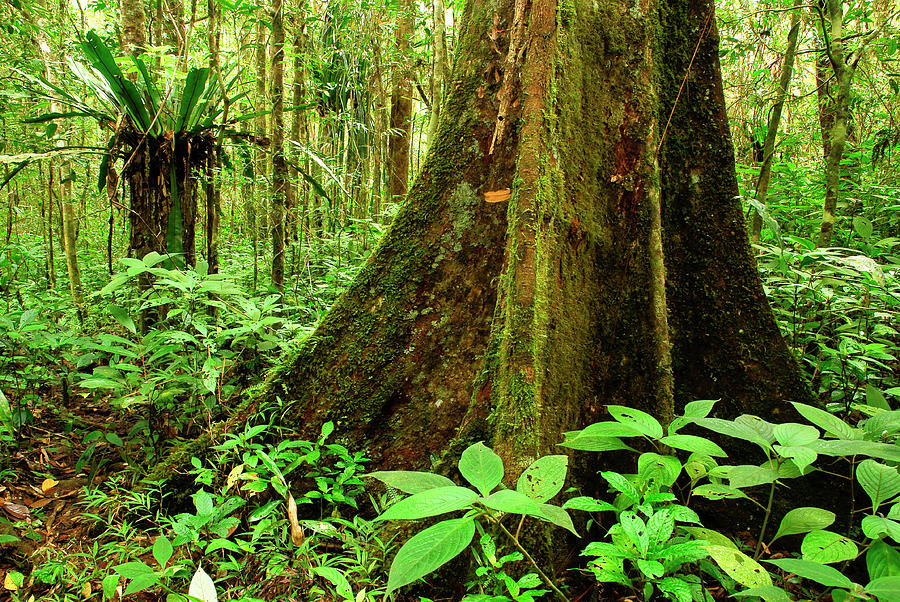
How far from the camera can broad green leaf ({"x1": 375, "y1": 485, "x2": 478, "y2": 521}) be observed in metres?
0.90

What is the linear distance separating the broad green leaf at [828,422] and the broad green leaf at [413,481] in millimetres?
960

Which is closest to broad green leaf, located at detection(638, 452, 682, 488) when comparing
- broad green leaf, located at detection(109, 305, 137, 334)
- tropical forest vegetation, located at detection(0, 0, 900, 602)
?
tropical forest vegetation, located at detection(0, 0, 900, 602)

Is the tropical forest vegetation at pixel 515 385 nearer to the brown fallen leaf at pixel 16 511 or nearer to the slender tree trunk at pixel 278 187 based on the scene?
the brown fallen leaf at pixel 16 511

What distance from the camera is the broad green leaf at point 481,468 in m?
1.00

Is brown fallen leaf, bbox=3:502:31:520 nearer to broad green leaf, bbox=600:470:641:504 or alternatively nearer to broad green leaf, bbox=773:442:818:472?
broad green leaf, bbox=600:470:641:504

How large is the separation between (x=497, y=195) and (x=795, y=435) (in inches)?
53.2

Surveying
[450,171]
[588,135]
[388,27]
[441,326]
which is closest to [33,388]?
[441,326]

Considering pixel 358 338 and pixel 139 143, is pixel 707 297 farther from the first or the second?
pixel 139 143

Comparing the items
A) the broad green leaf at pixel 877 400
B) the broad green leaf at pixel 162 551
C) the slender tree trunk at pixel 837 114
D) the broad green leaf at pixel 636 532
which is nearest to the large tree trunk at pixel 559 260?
the broad green leaf at pixel 877 400

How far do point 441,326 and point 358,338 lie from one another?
39 centimetres

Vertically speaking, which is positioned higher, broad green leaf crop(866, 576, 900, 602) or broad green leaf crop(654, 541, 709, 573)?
broad green leaf crop(866, 576, 900, 602)

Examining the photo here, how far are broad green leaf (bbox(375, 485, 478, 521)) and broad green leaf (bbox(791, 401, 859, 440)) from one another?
3.15 feet

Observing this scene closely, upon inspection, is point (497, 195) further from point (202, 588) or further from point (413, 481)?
point (202, 588)

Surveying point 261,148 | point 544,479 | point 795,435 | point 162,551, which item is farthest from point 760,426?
point 261,148
